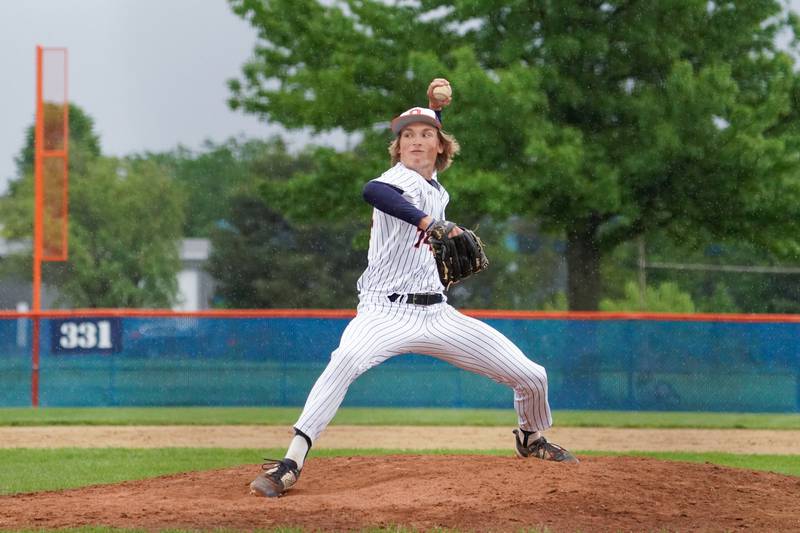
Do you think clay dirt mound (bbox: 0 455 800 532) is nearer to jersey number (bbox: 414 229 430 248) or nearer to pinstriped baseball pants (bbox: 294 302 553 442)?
pinstriped baseball pants (bbox: 294 302 553 442)

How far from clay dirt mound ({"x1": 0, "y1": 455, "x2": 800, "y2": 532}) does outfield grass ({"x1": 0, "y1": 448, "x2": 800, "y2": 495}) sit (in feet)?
4.35

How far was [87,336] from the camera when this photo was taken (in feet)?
44.8

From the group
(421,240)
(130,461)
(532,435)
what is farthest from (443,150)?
(130,461)

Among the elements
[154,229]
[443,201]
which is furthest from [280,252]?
[443,201]

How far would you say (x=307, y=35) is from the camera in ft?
68.1

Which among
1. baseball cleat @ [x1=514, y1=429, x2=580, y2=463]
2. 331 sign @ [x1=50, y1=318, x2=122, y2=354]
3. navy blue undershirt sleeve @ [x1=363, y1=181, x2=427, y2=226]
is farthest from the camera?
331 sign @ [x1=50, y1=318, x2=122, y2=354]

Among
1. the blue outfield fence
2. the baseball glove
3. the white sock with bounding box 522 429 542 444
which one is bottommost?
the white sock with bounding box 522 429 542 444

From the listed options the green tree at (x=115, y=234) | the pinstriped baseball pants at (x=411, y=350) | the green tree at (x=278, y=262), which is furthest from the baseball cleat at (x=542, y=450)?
the green tree at (x=115, y=234)

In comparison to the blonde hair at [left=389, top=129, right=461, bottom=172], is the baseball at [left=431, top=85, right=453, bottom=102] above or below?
above

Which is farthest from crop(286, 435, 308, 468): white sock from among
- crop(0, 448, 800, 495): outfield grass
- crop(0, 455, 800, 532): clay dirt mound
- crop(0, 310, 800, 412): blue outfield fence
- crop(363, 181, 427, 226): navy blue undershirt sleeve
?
crop(0, 310, 800, 412): blue outfield fence

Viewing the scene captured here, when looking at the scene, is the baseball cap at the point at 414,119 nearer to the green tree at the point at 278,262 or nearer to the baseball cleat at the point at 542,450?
the baseball cleat at the point at 542,450

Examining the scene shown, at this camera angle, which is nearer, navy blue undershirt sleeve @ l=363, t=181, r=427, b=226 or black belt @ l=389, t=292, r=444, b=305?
navy blue undershirt sleeve @ l=363, t=181, r=427, b=226

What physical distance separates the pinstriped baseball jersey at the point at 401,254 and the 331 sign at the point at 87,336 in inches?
333

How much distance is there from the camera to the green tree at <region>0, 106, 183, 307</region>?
3959cm
